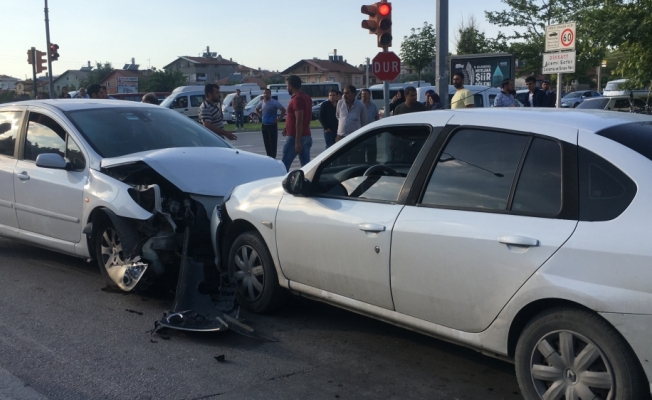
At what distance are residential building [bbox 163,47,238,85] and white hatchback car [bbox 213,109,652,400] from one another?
4763 inches

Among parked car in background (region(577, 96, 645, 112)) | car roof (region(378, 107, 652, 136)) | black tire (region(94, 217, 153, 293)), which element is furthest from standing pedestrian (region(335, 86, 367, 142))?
parked car in background (region(577, 96, 645, 112))

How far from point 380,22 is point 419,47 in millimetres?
34086

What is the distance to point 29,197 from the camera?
6988 millimetres

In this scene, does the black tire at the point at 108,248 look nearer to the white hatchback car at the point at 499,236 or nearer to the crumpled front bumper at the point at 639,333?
the white hatchback car at the point at 499,236

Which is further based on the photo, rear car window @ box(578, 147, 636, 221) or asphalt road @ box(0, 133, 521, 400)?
asphalt road @ box(0, 133, 521, 400)

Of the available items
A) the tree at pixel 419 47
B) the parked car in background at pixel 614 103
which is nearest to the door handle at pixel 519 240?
the parked car in background at pixel 614 103

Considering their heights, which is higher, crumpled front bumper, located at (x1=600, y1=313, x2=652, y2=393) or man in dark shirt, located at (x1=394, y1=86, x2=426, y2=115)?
man in dark shirt, located at (x1=394, y1=86, x2=426, y2=115)

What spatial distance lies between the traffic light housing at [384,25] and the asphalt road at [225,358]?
800 cm

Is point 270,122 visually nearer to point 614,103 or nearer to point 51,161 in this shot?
point 51,161

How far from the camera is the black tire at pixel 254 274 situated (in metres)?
5.40

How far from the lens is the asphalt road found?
13.8 feet

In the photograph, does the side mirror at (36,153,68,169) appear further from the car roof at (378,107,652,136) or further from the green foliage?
the green foliage

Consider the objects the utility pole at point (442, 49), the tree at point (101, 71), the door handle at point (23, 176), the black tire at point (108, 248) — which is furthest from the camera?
the tree at point (101, 71)

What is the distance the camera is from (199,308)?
17.6 ft
